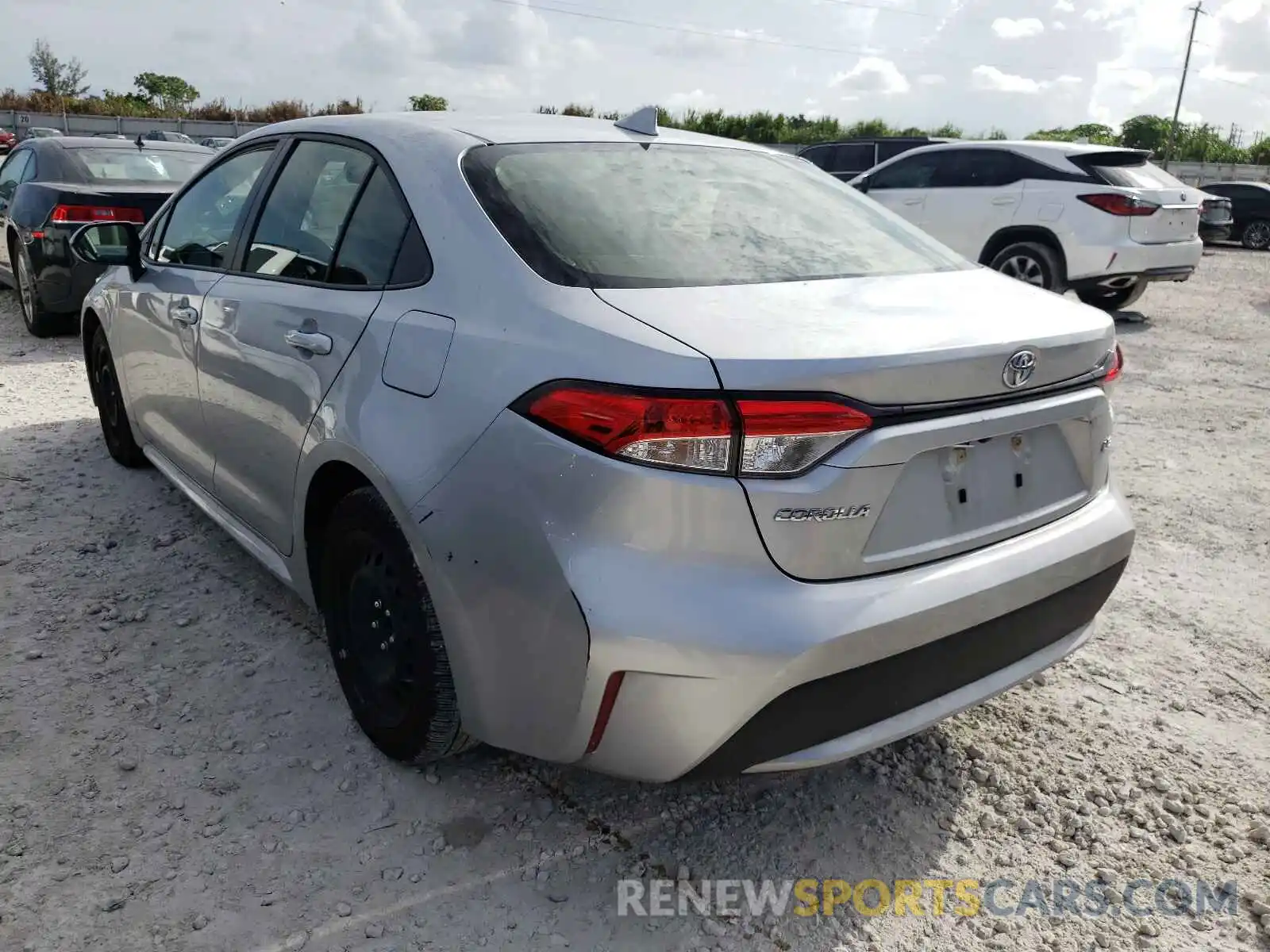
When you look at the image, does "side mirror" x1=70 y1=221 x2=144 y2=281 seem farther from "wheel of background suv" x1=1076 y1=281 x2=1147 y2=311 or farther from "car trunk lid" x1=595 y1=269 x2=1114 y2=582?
"wheel of background suv" x1=1076 y1=281 x2=1147 y2=311

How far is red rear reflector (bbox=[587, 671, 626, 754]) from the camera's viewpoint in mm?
1883

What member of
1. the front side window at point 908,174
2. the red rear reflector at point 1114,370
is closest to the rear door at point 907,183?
the front side window at point 908,174

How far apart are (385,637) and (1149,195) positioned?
858 cm

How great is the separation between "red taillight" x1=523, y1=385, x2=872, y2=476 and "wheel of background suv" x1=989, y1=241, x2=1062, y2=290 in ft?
26.2

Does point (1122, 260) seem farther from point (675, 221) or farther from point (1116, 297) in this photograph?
point (675, 221)

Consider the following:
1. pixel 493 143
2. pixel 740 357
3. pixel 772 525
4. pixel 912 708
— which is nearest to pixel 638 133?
pixel 493 143

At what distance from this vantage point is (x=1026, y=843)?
7.86ft

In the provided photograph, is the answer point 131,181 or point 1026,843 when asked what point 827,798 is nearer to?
point 1026,843

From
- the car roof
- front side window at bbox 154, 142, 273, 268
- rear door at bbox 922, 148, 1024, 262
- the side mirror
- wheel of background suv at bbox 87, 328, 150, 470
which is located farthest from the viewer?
rear door at bbox 922, 148, 1024, 262

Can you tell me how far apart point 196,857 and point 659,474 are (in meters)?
1.42

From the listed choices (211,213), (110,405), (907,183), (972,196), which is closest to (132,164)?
(110,405)

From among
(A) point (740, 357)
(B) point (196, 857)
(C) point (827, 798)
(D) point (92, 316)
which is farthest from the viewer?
(D) point (92, 316)

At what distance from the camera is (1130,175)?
908cm

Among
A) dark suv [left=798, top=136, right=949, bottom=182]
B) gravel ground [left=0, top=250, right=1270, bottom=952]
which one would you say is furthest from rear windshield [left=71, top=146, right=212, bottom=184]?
dark suv [left=798, top=136, right=949, bottom=182]
